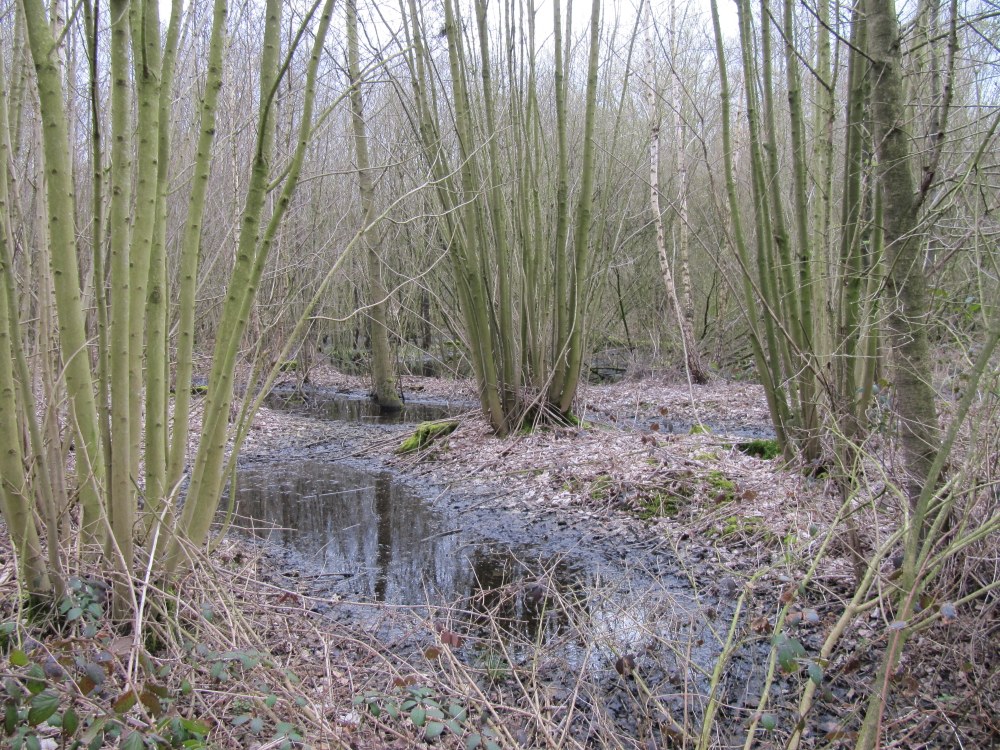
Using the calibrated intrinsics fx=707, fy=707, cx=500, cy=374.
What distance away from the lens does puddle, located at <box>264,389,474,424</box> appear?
12.3m

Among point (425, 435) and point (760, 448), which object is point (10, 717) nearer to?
point (760, 448)

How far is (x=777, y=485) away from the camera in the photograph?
5.60m

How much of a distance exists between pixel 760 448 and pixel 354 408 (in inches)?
335

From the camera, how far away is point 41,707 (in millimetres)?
1765

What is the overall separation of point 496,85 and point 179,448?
6.32m

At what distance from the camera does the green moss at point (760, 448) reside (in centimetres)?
693

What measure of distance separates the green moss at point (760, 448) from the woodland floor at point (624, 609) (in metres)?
0.12

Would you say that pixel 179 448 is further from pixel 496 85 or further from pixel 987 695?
pixel 496 85

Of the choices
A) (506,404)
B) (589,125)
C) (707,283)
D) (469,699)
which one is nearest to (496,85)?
(589,125)

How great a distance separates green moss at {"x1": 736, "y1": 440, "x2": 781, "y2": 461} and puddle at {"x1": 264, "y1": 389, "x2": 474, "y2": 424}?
5633mm

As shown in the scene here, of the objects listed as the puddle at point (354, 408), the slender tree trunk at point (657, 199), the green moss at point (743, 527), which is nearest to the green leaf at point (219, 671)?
the green moss at point (743, 527)

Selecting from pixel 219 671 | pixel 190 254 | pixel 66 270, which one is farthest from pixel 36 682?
pixel 190 254

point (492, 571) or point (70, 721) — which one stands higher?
point (70, 721)

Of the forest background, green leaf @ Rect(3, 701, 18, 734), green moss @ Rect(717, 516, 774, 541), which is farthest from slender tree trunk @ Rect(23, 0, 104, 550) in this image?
green moss @ Rect(717, 516, 774, 541)
